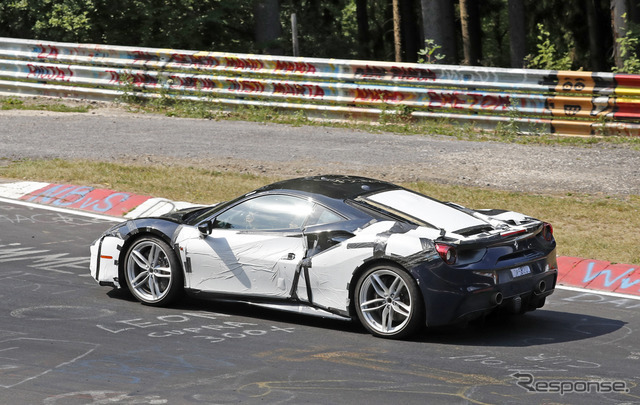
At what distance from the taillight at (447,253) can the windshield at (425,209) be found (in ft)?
1.30

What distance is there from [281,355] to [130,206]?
667 cm

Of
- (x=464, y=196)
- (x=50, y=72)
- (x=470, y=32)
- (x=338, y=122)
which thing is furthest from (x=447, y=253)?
(x=470, y=32)

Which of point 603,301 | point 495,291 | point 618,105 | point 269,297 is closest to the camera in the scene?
point 495,291

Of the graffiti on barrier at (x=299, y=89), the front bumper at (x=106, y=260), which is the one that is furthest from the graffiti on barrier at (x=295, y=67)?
the front bumper at (x=106, y=260)

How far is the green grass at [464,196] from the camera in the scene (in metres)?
11.8

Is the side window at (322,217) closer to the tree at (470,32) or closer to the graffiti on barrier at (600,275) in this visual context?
the graffiti on barrier at (600,275)

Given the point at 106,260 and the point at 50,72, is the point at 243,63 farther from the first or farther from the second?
the point at 106,260

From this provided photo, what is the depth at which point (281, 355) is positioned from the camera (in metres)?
7.75

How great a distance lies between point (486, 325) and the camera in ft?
28.9

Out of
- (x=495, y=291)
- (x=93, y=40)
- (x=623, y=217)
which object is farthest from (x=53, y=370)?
(x=93, y=40)

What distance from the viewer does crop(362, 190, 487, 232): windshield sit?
8.57m

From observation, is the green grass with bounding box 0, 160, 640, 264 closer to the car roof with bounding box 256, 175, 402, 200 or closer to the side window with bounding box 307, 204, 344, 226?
the car roof with bounding box 256, 175, 402, 200

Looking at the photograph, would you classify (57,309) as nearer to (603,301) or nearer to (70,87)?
(603,301)

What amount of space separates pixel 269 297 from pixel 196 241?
2.98 ft
